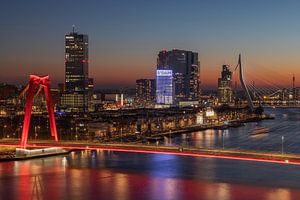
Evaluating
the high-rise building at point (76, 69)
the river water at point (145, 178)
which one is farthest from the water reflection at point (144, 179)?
the high-rise building at point (76, 69)

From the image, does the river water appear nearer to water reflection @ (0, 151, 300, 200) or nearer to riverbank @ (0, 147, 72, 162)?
water reflection @ (0, 151, 300, 200)

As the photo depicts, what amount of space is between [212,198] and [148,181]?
6.35ft

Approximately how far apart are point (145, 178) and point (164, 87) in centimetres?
4214

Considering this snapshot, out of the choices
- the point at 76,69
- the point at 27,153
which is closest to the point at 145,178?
the point at 27,153

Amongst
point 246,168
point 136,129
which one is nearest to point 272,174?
point 246,168

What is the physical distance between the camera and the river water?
8867 millimetres

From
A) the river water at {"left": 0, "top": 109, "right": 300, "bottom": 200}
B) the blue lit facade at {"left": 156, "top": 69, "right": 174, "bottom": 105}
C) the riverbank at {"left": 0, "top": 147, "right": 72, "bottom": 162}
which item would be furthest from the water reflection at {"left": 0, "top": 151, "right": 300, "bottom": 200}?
the blue lit facade at {"left": 156, "top": 69, "right": 174, "bottom": 105}

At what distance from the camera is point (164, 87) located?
52.5 m

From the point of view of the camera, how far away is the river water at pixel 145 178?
8867mm

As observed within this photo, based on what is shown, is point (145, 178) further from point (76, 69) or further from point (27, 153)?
point (76, 69)

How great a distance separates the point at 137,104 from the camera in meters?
59.1

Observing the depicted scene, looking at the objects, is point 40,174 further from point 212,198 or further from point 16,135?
point 16,135

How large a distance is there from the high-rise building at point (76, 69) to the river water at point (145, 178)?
35.7 m

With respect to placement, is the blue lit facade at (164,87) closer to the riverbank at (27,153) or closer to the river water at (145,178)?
the river water at (145,178)
